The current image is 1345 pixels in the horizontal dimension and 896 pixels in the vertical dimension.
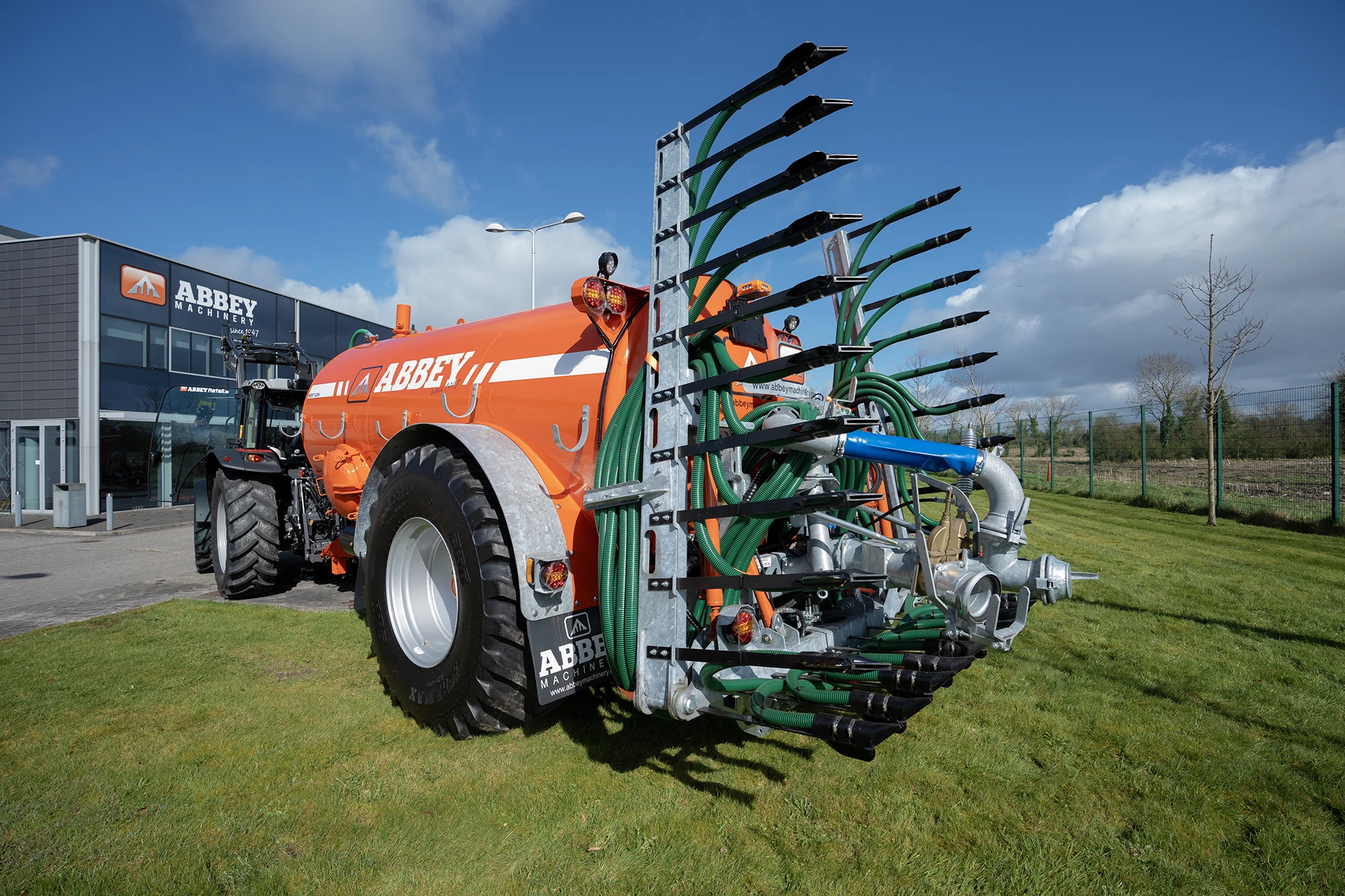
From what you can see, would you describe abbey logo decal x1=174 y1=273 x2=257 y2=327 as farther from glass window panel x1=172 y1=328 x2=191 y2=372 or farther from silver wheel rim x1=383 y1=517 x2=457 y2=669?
silver wheel rim x1=383 y1=517 x2=457 y2=669

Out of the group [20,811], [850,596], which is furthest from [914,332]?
[20,811]

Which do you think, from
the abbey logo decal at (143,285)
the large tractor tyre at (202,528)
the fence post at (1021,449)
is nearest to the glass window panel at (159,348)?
the abbey logo decal at (143,285)

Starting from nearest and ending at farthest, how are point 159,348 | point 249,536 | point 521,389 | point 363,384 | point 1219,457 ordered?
point 521,389 < point 363,384 < point 249,536 < point 1219,457 < point 159,348

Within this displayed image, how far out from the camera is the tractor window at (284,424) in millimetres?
6859

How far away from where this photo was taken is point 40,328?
15.5m

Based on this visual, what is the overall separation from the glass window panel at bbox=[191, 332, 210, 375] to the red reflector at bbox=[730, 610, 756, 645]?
20042 mm

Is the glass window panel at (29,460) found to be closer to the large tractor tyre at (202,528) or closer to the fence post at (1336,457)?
the large tractor tyre at (202,528)

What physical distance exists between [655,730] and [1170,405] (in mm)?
15338

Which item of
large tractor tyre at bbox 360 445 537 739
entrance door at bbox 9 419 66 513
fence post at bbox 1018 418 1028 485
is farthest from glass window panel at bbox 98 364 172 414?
fence post at bbox 1018 418 1028 485

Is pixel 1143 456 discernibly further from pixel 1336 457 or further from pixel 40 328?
pixel 40 328

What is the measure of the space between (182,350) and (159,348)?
1.92 feet

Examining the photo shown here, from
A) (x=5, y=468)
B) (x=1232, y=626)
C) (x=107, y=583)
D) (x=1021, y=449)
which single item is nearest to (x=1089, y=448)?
(x=1021, y=449)

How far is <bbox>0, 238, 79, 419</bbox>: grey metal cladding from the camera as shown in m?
15.3

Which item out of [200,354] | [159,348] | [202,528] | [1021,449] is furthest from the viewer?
[1021,449]
